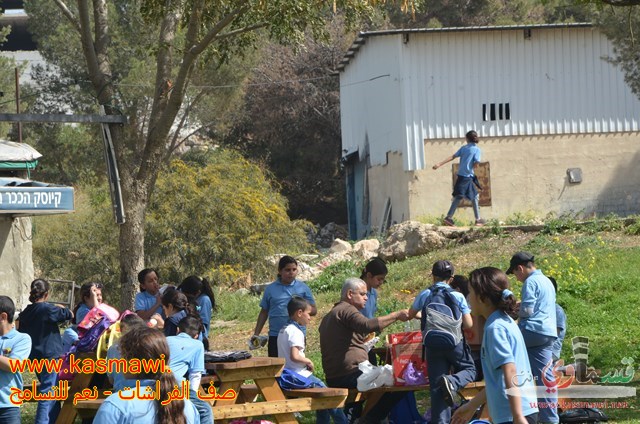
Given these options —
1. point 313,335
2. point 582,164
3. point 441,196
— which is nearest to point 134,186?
point 313,335

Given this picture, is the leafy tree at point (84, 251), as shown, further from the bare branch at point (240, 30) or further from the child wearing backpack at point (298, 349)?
the child wearing backpack at point (298, 349)

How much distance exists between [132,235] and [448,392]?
7.67m

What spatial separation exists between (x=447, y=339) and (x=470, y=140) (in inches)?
441

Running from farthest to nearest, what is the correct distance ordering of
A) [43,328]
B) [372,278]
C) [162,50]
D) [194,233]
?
1. [194,233]
2. [162,50]
3. [372,278]
4. [43,328]

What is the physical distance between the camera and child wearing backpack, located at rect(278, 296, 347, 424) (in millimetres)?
9789

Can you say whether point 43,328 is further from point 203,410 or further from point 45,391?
point 203,410

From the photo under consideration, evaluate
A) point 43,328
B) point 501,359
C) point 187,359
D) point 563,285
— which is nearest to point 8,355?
point 187,359

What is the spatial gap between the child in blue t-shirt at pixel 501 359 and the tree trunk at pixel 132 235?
932cm

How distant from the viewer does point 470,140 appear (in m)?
19.9

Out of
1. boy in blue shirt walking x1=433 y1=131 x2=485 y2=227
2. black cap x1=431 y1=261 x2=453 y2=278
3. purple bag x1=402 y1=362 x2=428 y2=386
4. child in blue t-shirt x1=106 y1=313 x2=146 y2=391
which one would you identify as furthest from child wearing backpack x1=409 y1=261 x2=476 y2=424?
boy in blue shirt walking x1=433 y1=131 x2=485 y2=227

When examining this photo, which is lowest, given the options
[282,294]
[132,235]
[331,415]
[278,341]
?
[331,415]

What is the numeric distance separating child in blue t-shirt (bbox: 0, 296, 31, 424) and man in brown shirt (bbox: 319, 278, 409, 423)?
9.05 ft

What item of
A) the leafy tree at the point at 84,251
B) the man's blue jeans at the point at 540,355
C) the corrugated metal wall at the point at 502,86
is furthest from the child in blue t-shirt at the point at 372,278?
the corrugated metal wall at the point at 502,86

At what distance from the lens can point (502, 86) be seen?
2928 cm
